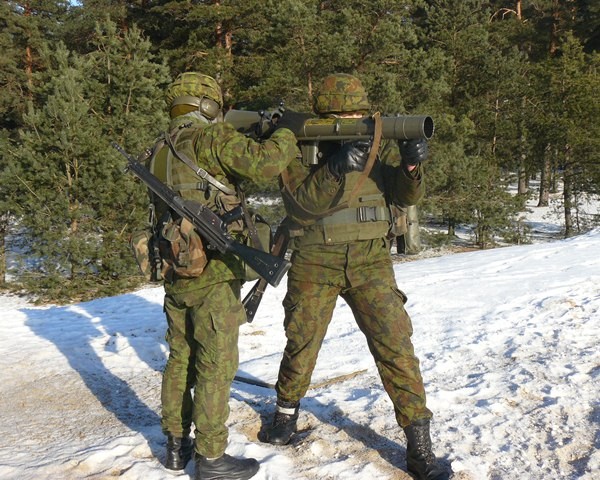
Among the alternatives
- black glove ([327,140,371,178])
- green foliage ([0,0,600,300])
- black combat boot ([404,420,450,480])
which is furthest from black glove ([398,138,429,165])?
green foliage ([0,0,600,300])

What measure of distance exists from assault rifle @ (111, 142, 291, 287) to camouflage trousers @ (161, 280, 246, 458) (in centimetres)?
21

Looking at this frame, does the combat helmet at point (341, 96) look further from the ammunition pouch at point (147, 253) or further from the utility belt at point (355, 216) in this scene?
the ammunition pouch at point (147, 253)

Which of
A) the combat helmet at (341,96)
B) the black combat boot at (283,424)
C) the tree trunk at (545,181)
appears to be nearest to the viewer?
the combat helmet at (341,96)

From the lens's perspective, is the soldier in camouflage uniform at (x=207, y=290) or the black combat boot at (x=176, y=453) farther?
the black combat boot at (x=176, y=453)

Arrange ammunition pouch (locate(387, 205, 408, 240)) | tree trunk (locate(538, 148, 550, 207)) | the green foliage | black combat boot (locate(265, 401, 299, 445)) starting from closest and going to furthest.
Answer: ammunition pouch (locate(387, 205, 408, 240)) → black combat boot (locate(265, 401, 299, 445)) → the green foliage → tree trunk (locate(538, 148, 550, 207))

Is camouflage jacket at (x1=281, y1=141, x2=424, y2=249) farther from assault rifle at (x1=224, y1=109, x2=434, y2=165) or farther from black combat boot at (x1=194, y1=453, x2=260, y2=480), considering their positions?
black combat boot at (x1=194, y1=453, x2=260, y2=480)

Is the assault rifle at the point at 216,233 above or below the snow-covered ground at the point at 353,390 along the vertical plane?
above

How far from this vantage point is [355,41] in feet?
44.3

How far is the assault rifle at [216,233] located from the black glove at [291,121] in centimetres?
60

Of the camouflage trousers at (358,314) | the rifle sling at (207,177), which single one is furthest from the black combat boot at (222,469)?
the rifle sling at (207,177)

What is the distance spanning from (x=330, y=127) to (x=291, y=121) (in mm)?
239

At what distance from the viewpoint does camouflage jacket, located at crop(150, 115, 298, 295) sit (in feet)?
8.43

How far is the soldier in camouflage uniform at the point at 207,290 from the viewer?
261cm

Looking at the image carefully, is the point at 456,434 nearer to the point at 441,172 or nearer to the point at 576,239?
the point at 576,239
